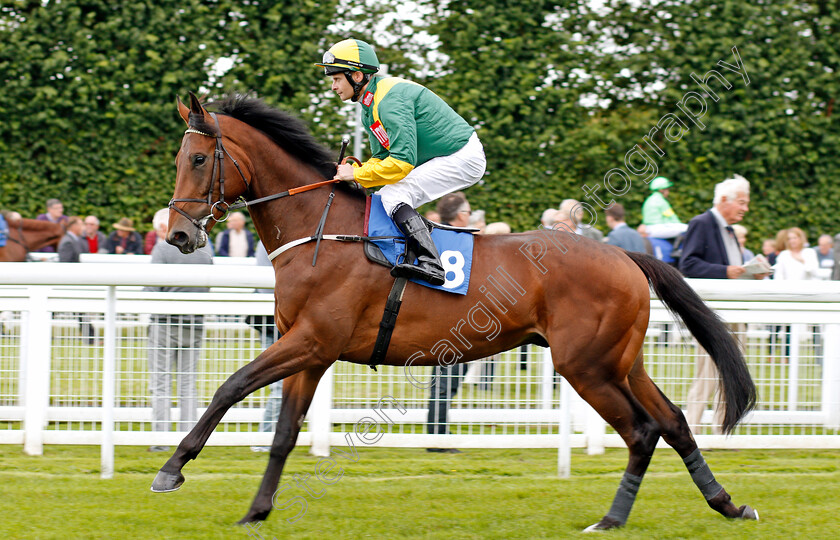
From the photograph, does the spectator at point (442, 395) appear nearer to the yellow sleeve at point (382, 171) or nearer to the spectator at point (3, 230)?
the yellow sleeve at point (382, 171)

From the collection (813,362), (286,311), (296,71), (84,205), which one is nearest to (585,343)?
(286,311)

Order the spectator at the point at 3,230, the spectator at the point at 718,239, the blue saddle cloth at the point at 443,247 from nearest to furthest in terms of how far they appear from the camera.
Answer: the blue saddle cloth at the point at 443,247
the spectator at the point at 718,239
the spectator at the point at 3,230

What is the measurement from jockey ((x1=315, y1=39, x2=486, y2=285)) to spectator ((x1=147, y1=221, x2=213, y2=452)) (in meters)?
1.60

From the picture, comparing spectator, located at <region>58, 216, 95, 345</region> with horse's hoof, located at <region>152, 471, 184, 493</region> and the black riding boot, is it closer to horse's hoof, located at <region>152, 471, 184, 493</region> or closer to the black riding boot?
horse's hoof, located at <region>152, 471, 184, 493</region>

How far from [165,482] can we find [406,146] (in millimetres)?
1788

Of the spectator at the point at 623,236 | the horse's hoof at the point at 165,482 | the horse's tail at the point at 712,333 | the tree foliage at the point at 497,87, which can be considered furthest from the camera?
the tree foliage at the point at 497,87

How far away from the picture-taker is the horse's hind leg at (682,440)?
414cm

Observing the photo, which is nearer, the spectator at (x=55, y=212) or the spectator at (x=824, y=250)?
the spectator at (x=55, y=212)

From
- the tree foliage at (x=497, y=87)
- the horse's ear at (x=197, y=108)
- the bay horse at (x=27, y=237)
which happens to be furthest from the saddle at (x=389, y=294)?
the tree foliage at (x=497, y=87)

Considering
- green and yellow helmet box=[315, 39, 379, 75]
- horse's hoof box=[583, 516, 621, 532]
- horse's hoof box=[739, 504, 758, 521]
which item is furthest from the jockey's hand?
horse's hoof box=[739, 504, 758, 521]

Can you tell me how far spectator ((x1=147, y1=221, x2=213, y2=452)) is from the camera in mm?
4961

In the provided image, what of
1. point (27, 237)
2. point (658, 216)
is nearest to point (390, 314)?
point (658, 216)

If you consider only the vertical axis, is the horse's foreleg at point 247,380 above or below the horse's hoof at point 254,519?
above

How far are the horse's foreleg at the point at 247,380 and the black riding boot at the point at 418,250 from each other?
564 millimetres
